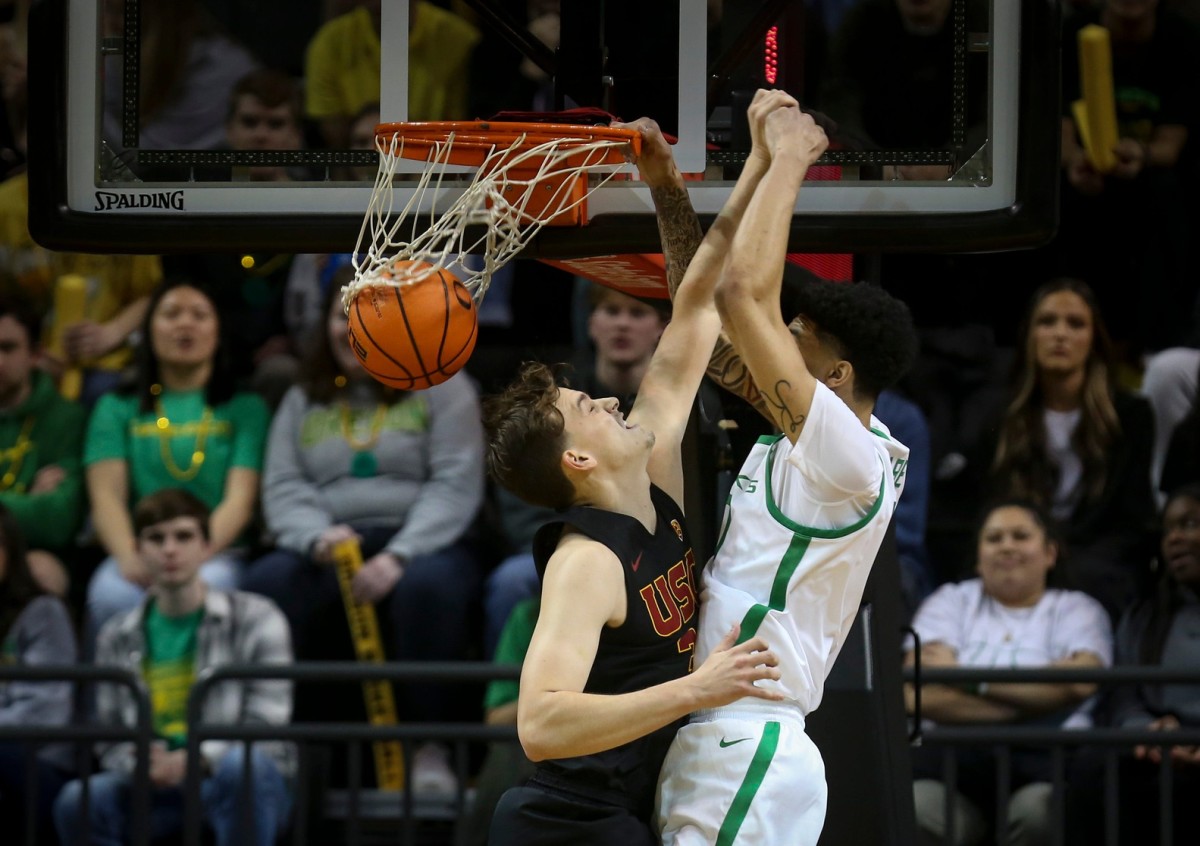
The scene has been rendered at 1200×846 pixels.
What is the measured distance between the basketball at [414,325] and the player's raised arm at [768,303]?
1.80 feet

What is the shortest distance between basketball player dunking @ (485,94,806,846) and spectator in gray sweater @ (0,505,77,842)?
9.80 feet

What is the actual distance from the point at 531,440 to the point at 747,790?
0.86 metres

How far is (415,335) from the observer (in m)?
3.60

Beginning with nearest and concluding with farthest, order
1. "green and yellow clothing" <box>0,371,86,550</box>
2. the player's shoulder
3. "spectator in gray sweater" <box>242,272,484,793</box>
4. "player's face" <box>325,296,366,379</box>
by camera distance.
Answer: the player's shoulder, "spectator in gray sweater" <box>242,272,484,793</box>, "player's face" <box>325,296,366,379</box>, "green and yellow clothing" <box>0,371,86,550</box>

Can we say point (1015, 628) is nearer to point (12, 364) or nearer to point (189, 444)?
point (189, 444)

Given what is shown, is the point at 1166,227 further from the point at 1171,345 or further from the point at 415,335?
the point at 415,335

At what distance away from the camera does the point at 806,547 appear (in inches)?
145

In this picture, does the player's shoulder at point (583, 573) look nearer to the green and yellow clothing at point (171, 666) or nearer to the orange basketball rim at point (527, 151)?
the orange basketball rim at point (527, 151)

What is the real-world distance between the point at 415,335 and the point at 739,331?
66 cm

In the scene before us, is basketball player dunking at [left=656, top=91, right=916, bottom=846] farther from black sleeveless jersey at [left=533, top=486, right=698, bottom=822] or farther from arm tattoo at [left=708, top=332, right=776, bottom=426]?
arm tattoo at [left=708, top=332, right=776, bottom=426]

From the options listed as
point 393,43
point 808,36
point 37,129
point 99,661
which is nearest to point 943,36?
point 808,36

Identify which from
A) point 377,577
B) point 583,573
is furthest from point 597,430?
point 377,577

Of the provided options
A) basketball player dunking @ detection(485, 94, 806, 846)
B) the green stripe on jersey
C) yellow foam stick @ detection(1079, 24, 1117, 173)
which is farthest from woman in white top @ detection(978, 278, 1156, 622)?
the green stripe on jersey

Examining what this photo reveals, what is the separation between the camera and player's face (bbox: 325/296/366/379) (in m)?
6.67
